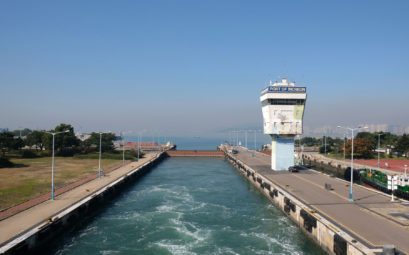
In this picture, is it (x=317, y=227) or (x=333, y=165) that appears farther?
(x=333, y=165)

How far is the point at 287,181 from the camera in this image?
50.0 metres

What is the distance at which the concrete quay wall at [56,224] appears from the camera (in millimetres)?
22734

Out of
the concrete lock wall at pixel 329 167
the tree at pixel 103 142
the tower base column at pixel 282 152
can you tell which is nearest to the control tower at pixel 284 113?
the tower base column at pixel 282 152

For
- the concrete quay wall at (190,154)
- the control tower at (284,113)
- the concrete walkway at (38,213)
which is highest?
the control tower at (284,113)

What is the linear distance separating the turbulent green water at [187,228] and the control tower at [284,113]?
15363mm

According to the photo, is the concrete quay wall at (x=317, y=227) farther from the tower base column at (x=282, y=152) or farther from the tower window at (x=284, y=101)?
the tower window at (x=284, y=101)

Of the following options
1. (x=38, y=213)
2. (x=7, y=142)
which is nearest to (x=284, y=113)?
(x=38, y=213)

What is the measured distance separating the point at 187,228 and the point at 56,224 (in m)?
14.0

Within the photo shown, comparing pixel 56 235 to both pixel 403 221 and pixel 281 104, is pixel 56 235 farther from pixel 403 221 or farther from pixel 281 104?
pixel 281 104

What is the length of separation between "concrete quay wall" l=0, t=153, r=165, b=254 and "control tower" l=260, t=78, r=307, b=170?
35.3 meters

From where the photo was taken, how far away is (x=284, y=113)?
200 feet

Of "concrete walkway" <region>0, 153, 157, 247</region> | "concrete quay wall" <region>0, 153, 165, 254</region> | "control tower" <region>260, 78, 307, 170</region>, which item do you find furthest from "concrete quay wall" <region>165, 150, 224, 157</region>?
"concrete walkway" <region>0, 153, 157, 247</region>

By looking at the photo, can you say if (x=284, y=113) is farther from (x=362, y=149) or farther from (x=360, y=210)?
(x=362, y=149)

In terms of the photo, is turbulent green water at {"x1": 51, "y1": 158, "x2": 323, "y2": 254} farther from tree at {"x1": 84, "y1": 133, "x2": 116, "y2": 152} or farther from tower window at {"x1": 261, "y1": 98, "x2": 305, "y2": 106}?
tree at {"x1": 84, "y1": 133, "x2": 116, "y2": 152}
